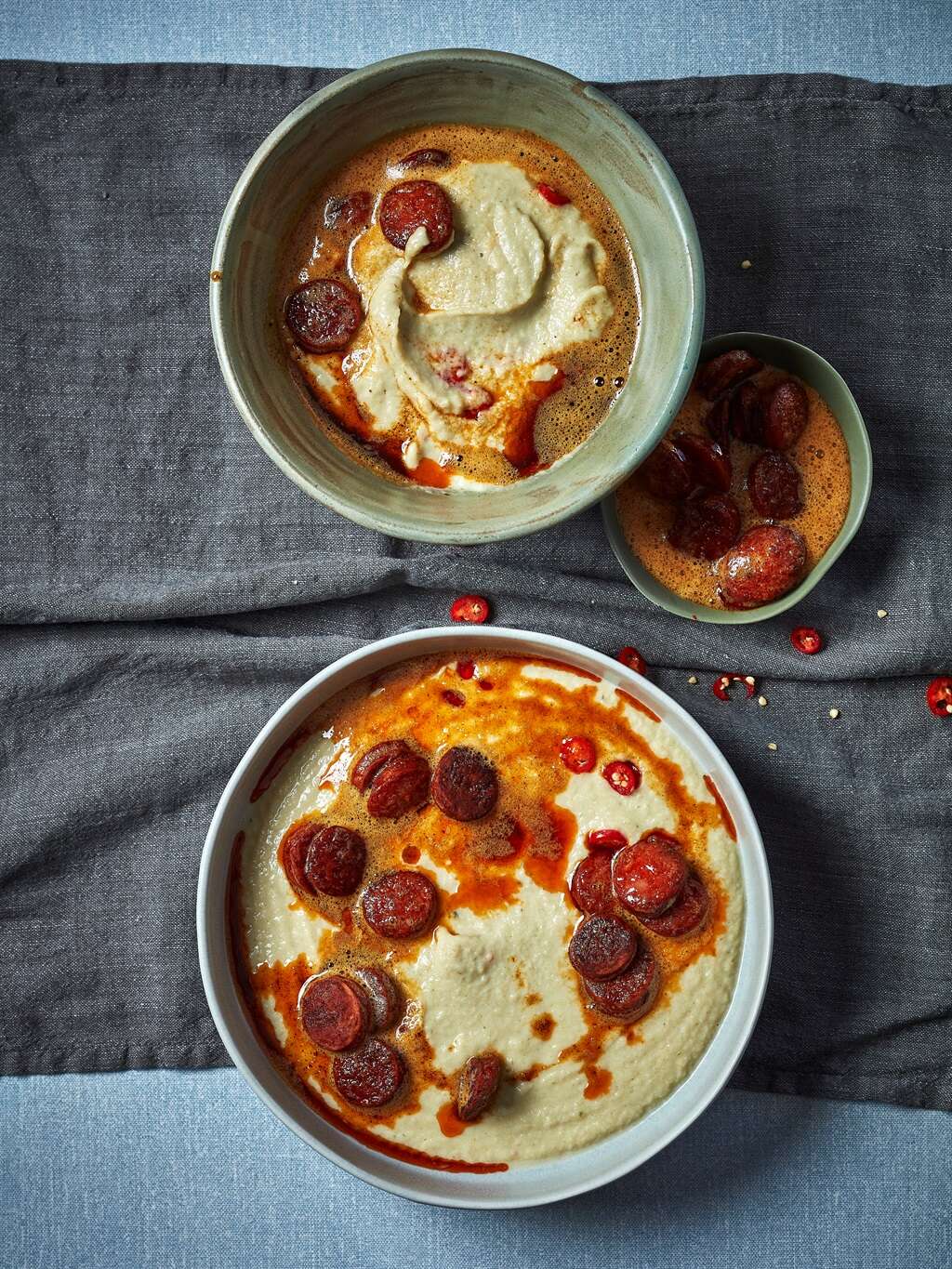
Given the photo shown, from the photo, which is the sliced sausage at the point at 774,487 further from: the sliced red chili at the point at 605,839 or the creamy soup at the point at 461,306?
the sliced red chili at the point at 605,839

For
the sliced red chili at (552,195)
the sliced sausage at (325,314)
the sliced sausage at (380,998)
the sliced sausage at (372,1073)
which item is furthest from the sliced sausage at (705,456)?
the sliced sausage at (372,1073)

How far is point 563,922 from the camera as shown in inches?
99.0

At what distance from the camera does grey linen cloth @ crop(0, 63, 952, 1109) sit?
8.77 feet

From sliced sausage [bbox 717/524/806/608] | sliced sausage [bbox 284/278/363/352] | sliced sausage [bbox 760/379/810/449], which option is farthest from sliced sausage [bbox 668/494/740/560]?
sliced sausage [bbox 284/278/363/352]

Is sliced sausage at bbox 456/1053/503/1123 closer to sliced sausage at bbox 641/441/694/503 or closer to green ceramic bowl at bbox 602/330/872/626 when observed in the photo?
green ceramic bowl at bbox 602/330/872/626

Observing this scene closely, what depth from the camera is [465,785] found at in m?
2.50

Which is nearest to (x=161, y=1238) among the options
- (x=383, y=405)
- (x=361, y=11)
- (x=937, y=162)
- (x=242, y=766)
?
(x=242, y=766)

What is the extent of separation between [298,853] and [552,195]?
5.03ft

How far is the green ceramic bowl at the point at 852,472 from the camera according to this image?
2.51 meters

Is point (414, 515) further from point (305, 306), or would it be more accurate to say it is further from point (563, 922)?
point (563, 922)

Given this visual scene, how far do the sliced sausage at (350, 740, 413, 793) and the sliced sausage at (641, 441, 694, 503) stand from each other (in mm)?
821

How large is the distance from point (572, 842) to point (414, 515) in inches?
32.9

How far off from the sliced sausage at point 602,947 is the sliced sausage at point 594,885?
1.2 inches

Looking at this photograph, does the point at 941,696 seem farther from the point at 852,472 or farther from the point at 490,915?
the point at 490,915
